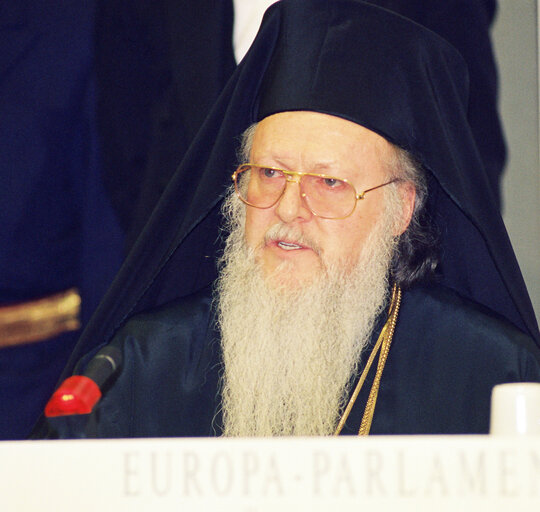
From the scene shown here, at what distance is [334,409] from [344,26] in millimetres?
1111

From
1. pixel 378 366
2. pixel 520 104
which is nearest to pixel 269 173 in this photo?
pixel 378 366

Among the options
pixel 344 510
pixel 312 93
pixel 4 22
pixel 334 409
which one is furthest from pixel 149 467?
pixel 4 22

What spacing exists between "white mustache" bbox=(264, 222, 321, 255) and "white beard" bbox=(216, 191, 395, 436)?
9cm

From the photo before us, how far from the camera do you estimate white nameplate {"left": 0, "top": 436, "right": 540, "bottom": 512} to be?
40.8 inches

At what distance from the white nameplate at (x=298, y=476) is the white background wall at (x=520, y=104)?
2012mm

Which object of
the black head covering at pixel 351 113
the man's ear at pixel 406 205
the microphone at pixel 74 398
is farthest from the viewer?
the man's ear at pixel 406 205

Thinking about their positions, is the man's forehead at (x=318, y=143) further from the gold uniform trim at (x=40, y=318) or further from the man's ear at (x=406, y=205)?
the gold uniform trim at (x=40, y=318)

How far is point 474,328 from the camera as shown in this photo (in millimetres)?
2344

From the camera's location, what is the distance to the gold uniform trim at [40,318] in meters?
2.96

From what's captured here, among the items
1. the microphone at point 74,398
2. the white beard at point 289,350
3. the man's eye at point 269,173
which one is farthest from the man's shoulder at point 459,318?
the microphone at point 74,398

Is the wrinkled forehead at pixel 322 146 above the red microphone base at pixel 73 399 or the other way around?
above

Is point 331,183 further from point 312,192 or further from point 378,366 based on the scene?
point 378,366

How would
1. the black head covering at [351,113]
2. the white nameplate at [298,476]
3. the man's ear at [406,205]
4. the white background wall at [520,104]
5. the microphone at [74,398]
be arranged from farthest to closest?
the white background wall at [520,104], the man's ear at [406,205], the black head covering at [351,113], the microphone at [74,398], the white nameplate at [298,476]

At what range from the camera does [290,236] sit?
2.27m
